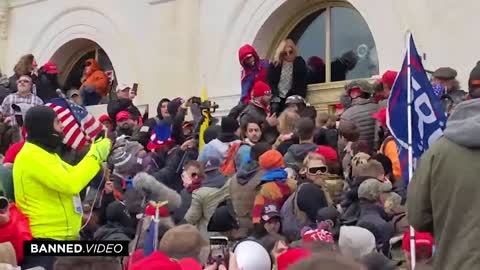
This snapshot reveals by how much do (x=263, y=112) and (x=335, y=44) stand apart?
2.98 metres

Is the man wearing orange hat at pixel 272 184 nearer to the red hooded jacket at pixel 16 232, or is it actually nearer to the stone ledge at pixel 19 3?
the red hooded jacket at pixel 16 232

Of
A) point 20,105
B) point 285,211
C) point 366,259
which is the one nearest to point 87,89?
point 20,105

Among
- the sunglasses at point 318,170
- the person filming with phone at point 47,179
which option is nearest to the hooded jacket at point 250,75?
the sunglasses at point 318,170

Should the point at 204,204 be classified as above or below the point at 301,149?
below

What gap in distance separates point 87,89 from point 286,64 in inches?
196

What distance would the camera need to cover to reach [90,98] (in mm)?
17047

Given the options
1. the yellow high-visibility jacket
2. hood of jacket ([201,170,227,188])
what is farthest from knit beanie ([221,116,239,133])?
the yellow high-visibility jacket

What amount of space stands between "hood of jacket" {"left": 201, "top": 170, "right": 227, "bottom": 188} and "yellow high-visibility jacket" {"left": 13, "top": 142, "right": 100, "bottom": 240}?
2707mm

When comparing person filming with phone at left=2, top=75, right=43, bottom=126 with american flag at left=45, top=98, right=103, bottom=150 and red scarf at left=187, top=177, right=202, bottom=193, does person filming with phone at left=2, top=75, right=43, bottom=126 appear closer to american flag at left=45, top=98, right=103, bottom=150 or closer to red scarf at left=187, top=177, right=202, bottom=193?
american flag at left=45, top=98, right=103, bottom=150

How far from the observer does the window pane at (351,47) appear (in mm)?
13633

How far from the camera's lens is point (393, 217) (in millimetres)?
7828

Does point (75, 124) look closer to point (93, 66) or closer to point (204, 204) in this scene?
point (204, 204)

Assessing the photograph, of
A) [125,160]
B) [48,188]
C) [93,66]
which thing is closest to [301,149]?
[125,160]

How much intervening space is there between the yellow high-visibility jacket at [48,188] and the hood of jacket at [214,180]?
2707 mm
